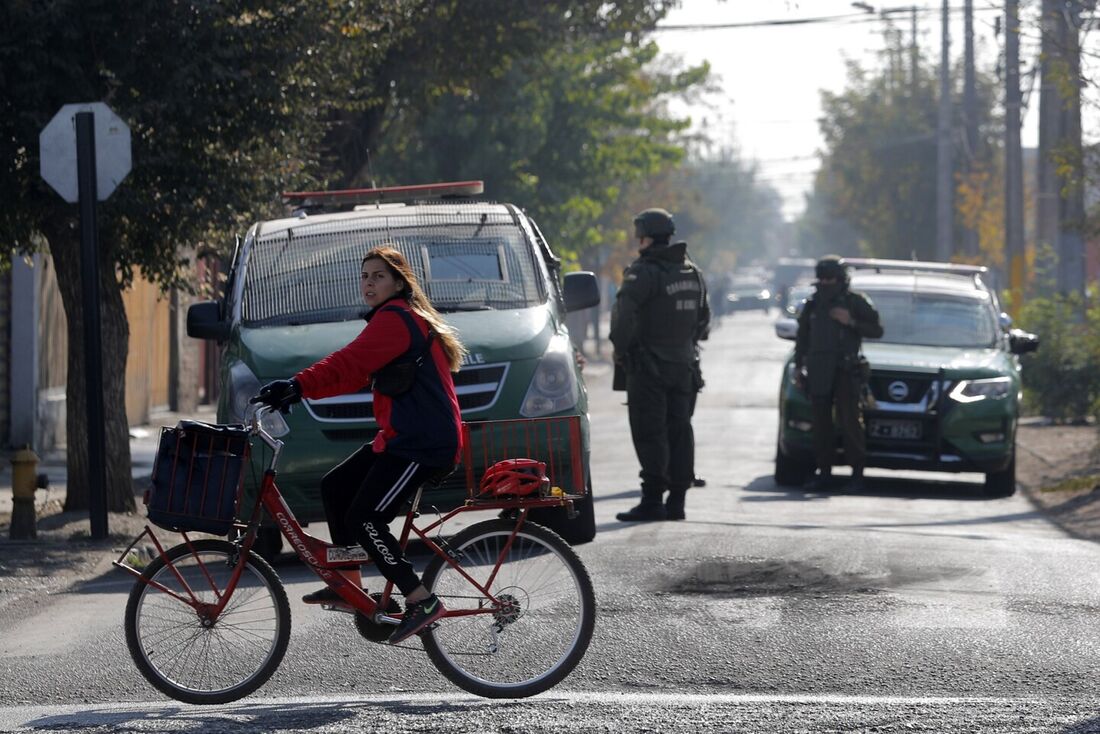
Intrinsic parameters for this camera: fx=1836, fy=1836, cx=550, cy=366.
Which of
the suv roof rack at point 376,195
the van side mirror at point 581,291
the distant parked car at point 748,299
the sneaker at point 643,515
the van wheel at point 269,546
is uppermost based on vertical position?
the suv roof rack at point 376,195

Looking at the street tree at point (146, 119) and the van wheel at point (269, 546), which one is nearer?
the van wheel at point (269, 546)

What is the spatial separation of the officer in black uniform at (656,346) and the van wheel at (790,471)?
3.44m

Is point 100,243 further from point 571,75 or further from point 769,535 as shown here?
point 571,75

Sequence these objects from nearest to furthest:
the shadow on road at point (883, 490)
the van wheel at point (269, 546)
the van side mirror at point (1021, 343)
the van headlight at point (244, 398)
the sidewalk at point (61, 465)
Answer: the van headlight at point (244, 398)
the van wheel at point (269, 546)
the sidewalk at point (61, 465)
the shadow on road at point (883, 490)
the van side mirror at point (1021, 343)

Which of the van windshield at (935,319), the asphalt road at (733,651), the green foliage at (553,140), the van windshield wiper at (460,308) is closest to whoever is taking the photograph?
the asphalt road at (733,651)

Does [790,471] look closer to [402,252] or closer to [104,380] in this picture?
[402,252]

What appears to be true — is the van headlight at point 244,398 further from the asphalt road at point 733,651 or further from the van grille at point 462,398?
the asphalt road at point 733,651

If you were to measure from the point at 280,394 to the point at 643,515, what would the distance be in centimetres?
580

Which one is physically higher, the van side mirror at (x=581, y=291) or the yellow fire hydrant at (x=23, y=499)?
the van side mirror at (x=581, y=291)

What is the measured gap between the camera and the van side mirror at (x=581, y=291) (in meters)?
11.0

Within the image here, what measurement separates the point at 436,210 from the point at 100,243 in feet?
7.50

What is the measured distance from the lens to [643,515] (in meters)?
11.7

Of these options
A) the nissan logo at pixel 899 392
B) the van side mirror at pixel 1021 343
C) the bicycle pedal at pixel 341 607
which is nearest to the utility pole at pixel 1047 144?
the van side mirror at pixel 1021 343

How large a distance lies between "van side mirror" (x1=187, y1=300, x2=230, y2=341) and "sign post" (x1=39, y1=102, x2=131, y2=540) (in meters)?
0.73
